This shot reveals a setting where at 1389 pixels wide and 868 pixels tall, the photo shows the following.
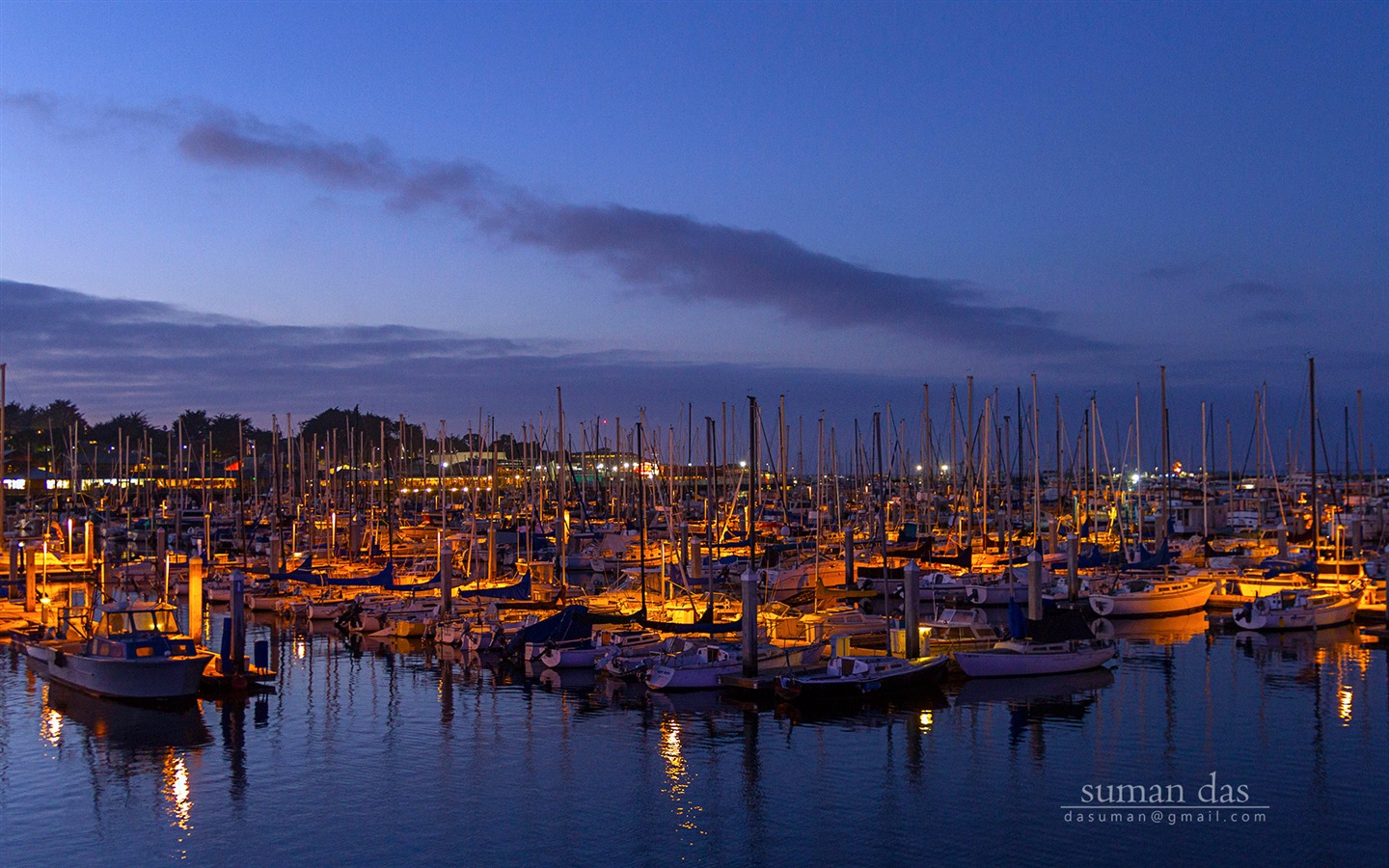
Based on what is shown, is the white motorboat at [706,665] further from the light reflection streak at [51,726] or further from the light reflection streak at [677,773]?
the light reflection streak at [51,726]

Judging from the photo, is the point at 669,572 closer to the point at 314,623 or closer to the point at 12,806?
the point at 314,623

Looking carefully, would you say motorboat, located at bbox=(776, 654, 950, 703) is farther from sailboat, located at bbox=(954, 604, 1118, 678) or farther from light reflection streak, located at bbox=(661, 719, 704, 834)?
light reflection streak, located at bbox=(661, 719, 704, 834)

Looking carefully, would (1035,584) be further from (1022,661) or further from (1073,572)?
(1073,572)

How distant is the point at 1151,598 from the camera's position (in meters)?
47.2

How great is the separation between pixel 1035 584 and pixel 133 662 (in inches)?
1059

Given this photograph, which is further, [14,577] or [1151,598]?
[14,577]

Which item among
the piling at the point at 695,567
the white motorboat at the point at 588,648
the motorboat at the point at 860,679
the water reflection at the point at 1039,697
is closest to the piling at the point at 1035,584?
the water reflection at the point at 1039,697

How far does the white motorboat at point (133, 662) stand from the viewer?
31375mm

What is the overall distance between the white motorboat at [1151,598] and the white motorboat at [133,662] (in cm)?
3295

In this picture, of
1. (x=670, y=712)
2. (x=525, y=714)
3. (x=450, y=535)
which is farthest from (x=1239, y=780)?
(x=450, y=535)

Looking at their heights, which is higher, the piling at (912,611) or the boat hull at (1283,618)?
the piling at (912,611)

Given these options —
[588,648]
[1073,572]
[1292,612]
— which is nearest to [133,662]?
[588,648]

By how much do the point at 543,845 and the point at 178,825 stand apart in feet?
23.0

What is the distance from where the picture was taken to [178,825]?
72.4 feet
